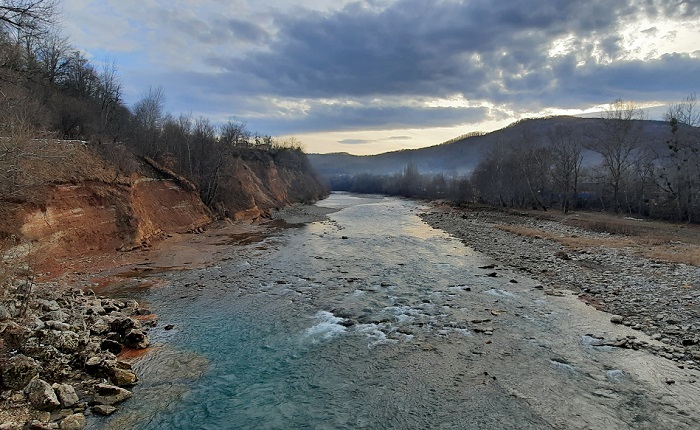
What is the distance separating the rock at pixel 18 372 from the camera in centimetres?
816

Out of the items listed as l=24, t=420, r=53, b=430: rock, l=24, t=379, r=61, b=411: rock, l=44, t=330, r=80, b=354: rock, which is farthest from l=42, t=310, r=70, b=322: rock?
l=24, t=420, r=53, b=430: rock

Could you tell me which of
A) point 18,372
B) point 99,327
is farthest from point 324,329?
point 18,372

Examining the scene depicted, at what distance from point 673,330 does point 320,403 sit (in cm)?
1072

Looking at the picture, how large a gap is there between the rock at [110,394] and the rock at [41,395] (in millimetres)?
716

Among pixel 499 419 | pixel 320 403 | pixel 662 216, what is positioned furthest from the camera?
pixel 662 216

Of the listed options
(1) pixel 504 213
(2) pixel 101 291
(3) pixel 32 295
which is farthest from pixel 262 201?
(3) pixel 32 295

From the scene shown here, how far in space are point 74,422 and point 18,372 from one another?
2.10 metres

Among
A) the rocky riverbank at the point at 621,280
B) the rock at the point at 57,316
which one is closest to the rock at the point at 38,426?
the rock at the point at 57,316

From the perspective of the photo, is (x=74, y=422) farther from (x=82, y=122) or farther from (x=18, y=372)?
(x=82, y=122)

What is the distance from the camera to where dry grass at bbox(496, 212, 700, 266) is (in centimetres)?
2266

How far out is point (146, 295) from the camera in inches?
642

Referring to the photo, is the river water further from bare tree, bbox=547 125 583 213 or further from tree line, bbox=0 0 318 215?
bare tree, bbox=547 125 583 213

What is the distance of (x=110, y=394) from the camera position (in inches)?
333

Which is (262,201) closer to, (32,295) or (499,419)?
(32,295)
